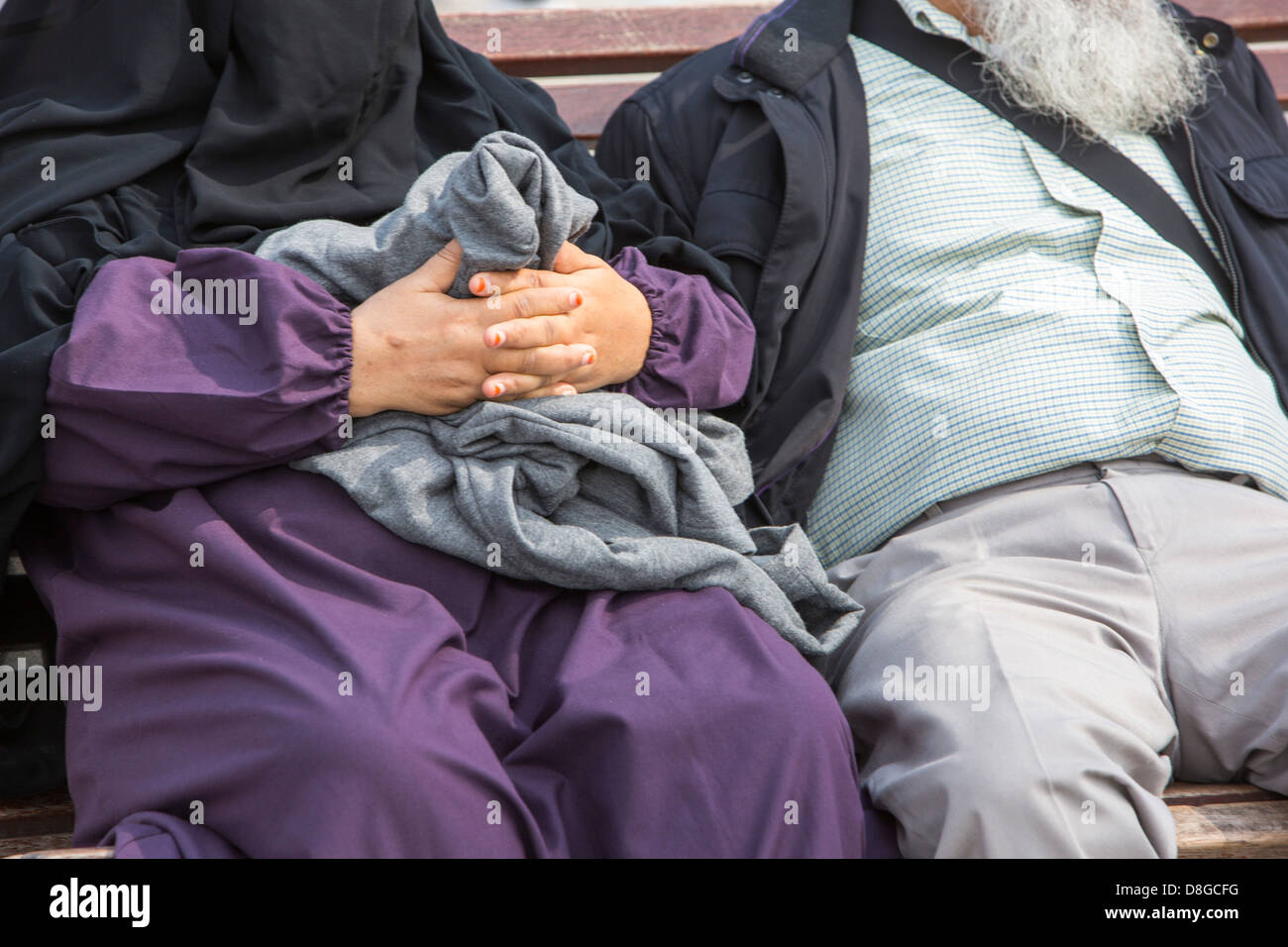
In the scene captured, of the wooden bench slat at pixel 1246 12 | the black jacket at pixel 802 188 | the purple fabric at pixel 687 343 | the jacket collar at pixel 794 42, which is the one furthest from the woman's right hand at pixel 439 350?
the wooden bench slat at pixel 1246 12

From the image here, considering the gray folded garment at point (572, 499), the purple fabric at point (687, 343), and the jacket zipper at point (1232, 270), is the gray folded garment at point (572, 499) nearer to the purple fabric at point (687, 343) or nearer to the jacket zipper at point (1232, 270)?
the purple fabric at point (687, 343)

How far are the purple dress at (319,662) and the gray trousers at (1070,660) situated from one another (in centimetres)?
17

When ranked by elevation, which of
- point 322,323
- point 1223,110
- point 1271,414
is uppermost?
point 1223,110

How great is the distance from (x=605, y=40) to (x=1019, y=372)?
4.44 ft

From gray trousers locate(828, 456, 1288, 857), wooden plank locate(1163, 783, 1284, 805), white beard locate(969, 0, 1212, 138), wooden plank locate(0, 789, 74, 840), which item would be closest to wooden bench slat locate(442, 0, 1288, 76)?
white beard locate(969, 0, 1212, 138)

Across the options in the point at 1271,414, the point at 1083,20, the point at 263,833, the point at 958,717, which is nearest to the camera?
the point at 263,833

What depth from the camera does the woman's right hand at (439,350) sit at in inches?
Result: 72.7

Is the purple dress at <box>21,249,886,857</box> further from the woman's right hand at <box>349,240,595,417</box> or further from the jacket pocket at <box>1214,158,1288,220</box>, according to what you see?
the jacket pocket at <box>1214,158,1288,220</box>

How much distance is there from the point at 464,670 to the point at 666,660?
29cm

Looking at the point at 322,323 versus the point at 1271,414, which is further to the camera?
A: the point at 1271,414

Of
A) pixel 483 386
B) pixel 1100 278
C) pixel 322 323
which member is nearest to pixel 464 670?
pixel 483 386

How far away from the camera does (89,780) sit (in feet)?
5.50

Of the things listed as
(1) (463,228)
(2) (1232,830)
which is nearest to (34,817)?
(1) (463,228)
